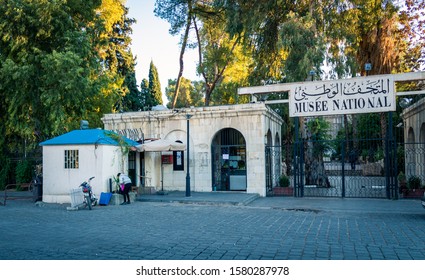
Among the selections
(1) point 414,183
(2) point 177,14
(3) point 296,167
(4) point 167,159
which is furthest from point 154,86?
(1) point 414,183

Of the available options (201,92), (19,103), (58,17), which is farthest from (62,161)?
(201,92)

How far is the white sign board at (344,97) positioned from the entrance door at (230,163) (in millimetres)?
3776

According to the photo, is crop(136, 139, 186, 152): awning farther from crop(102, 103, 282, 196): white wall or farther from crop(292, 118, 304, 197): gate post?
crop(292, 118, 304, 197): gate post

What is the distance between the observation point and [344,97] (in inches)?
681

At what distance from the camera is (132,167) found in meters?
20.0

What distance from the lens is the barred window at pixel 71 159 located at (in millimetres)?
16484

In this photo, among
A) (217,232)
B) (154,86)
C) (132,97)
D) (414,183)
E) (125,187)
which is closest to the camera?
A: (217,232)

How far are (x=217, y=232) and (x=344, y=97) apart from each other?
10.9 m

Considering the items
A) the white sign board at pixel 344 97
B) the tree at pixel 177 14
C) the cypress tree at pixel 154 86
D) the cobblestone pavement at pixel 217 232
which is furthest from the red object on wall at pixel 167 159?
the cypress tree at pixel 154 86

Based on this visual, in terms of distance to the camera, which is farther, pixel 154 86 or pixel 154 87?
pixel 154 86

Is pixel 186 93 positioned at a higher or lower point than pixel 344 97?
higher

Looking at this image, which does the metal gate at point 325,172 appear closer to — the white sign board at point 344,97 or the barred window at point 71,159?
the white sign board at point 344,97

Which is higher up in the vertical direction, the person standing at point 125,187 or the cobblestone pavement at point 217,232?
the person standing at point 125,187

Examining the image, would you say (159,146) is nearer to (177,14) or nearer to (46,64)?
(46,64)
